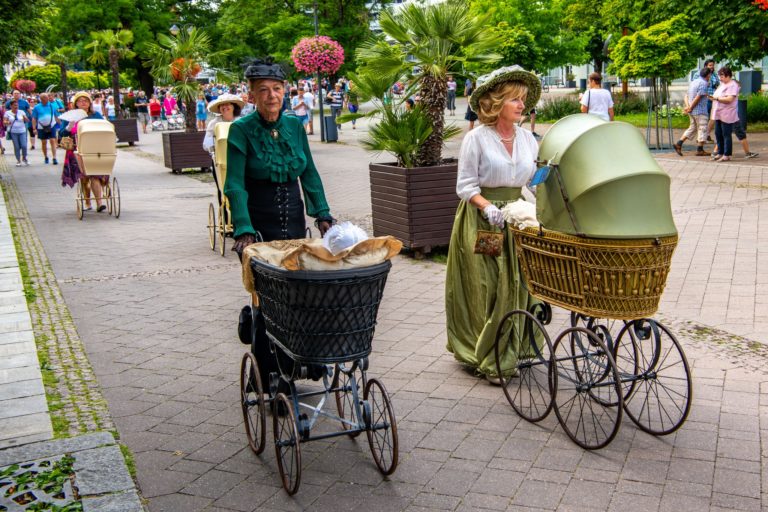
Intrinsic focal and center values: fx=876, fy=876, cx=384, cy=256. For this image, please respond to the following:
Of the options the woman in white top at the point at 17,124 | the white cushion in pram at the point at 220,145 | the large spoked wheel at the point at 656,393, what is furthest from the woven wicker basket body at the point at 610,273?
the woman in white top at the point at 17,124

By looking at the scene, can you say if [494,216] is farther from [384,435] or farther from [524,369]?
[384,435]

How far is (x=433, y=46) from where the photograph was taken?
9.44 meters

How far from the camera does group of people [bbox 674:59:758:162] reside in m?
16.6

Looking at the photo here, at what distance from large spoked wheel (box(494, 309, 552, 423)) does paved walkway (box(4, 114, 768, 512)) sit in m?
0.10

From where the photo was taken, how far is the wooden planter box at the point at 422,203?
9648 millimetres

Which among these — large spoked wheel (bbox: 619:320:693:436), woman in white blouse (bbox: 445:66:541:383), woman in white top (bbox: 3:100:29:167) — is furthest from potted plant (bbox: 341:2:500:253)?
woman in white top (bbox: 3:100:29:167)

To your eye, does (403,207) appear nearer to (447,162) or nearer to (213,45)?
(447,162)

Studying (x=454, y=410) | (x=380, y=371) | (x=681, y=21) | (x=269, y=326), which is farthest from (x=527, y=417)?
(x=681, y=21)

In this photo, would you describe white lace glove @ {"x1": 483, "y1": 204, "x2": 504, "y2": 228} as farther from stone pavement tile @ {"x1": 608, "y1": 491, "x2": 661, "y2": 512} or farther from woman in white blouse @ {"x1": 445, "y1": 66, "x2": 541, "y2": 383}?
stone pavement tile @ {"x1": 608, "y1": 491, "x2": 661, "y2": 512}

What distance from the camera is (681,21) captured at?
1861 cm

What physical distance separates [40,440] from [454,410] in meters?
2.42

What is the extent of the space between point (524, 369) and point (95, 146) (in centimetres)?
952

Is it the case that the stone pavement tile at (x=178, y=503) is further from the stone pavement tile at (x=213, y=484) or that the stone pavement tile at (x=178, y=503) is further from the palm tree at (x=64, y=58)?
the palm tree at (x=64, y=58)

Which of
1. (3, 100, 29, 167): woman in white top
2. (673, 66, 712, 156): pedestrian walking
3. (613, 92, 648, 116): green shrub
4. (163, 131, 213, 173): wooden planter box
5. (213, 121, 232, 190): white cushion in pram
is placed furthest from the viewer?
(613, 92, 648, 116): green shrub
